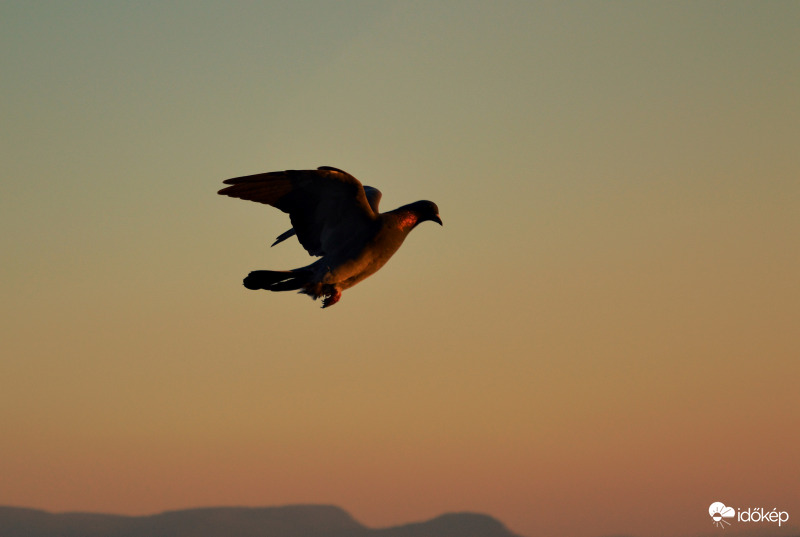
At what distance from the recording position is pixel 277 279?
18.6 m

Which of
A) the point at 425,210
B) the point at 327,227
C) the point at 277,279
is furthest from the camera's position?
the point at 425,210

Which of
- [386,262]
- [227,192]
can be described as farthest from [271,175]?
[386,262]

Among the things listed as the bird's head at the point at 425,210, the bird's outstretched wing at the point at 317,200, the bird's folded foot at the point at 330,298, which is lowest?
the bird's folded foot at the point at 330,298

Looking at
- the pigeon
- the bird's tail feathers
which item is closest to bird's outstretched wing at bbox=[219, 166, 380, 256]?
the pigeon

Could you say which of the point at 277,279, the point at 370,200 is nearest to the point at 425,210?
the point at 370,200

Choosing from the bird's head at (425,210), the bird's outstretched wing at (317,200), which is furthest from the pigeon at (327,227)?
the bird's head at (425,210)

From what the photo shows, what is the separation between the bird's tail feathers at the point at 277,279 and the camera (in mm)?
18375

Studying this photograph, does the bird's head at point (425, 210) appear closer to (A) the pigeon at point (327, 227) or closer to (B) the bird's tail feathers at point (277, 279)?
(A) the pigeon at point (327, 227)

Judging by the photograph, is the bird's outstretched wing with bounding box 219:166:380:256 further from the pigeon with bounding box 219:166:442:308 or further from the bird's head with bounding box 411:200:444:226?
the bird's head with bounding box 411:200:444:226

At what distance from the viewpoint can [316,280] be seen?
18.8 m

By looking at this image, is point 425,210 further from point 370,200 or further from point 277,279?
point 277,279

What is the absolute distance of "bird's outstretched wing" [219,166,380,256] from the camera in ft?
60.0

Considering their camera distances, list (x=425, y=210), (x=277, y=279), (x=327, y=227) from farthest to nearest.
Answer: (x=425, y=210) → (x=327, y=227) → (x=277, y=279)

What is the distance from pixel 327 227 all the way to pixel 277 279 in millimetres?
1293
